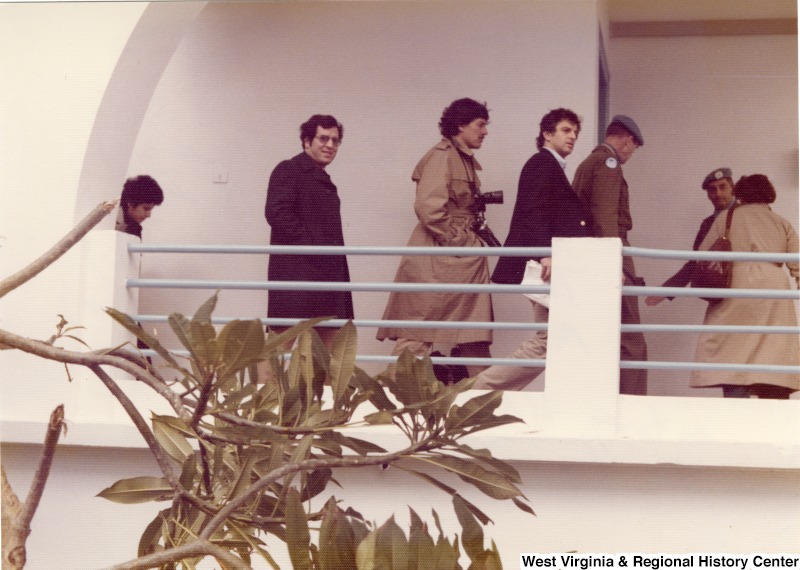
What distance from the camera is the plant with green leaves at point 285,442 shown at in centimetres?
80

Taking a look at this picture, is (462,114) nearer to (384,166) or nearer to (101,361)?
(384,166)

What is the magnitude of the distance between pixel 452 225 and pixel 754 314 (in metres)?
1.21

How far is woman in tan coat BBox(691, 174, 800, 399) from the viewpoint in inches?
141

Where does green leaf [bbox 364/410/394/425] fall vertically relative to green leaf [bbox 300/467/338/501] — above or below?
above

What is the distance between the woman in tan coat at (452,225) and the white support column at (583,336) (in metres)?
0.75

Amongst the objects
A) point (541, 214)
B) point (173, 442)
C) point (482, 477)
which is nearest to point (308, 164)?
point (541, 214)

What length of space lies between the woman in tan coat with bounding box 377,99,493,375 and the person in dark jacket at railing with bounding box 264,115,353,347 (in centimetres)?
33

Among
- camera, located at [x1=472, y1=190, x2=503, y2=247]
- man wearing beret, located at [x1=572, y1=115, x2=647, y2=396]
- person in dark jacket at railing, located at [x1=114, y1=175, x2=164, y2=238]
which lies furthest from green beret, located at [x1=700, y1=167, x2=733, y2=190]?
person in dark jacket at railing, located at [x1=114, y1=175, x2=164, y2=238]

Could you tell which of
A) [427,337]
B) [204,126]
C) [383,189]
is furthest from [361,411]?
[204,126]

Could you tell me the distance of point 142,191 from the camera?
457 centimetres

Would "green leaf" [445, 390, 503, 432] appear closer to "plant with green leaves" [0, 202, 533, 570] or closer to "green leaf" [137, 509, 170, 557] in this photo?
"plant with green leaves" [0, 202, 533, 570]

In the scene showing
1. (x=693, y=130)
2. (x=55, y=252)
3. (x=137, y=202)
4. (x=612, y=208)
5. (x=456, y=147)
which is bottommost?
(x=55, y=252)

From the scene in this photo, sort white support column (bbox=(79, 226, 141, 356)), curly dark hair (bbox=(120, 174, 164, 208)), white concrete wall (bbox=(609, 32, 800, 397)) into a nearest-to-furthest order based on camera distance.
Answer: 1. white support column (bbox=(79, 226, 141, 356))
2. curly dark hair (bbox=(120, 174, 164, 208))
3. white concrete wall (bbox=(609, 32, 800, 397))

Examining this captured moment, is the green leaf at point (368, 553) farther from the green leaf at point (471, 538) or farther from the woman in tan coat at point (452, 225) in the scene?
the woman in tan coat at point (452, 225)
